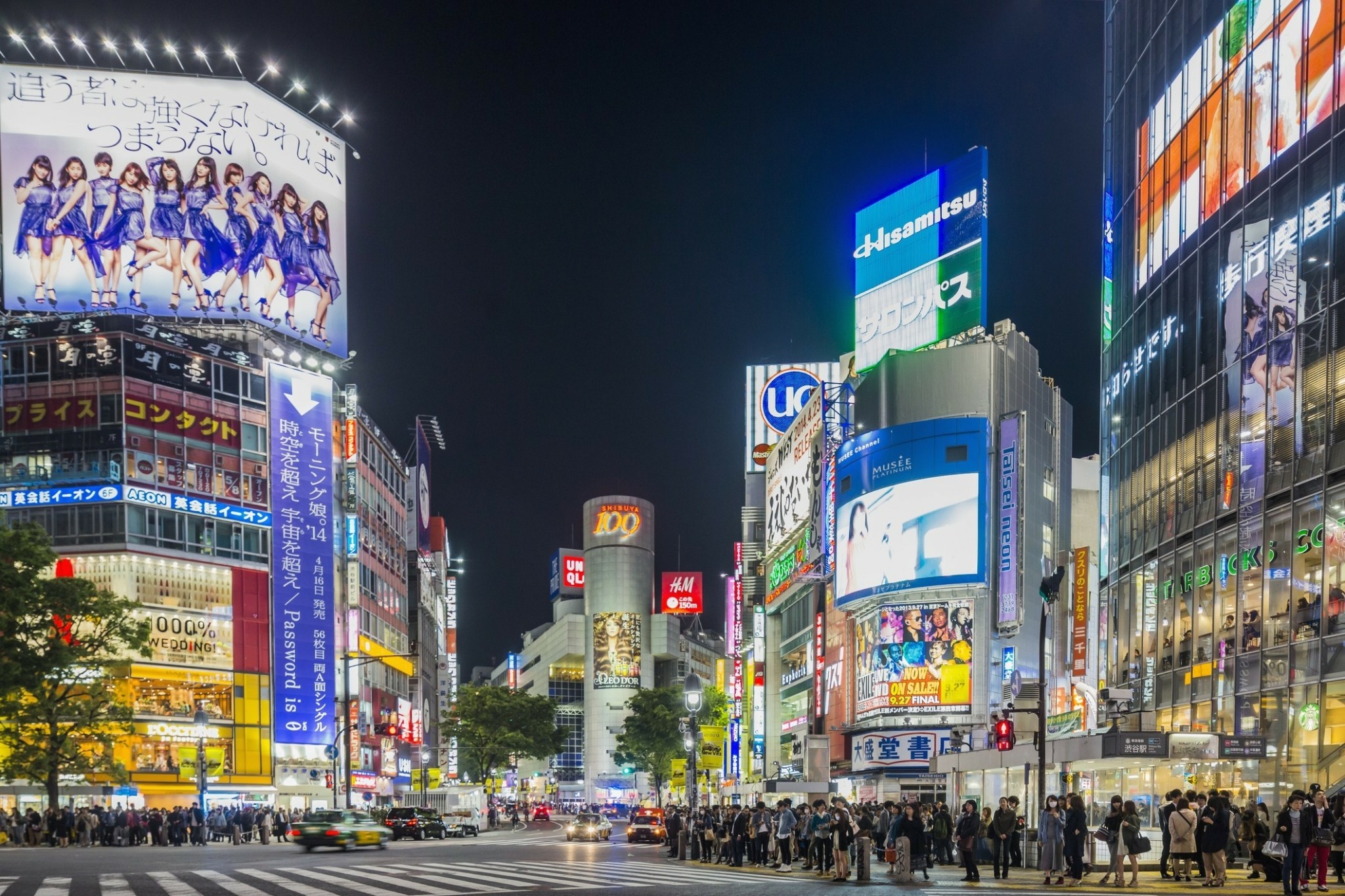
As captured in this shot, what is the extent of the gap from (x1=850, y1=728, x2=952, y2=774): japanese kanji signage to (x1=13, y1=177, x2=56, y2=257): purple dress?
51707 mm

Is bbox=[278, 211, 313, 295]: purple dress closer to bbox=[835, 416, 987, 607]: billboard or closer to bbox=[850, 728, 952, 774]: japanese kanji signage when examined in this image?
bbox=[835, 416, 987, 607]: billboard

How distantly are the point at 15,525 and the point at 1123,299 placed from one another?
53564 mm

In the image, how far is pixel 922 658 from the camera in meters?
72.6

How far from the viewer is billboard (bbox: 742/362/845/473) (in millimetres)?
114312

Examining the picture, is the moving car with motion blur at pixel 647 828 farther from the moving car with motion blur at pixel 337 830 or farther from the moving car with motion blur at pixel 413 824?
the moving car with motion blur at pixel 337 830

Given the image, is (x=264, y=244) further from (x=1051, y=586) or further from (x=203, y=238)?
(x=1051, y=586)

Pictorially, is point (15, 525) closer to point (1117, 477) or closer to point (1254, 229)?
point (1117, 477)

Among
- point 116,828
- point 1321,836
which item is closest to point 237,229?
point 116,828

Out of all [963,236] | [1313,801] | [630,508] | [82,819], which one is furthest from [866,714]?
[630,508]

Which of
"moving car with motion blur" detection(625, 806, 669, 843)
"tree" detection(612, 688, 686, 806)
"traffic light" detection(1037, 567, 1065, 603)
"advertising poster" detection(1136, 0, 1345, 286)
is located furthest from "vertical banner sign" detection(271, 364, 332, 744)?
"tree" detection(612, 688, 686, 806)

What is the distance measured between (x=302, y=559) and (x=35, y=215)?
78.8 ft

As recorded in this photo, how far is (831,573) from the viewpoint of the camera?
81.6 meters

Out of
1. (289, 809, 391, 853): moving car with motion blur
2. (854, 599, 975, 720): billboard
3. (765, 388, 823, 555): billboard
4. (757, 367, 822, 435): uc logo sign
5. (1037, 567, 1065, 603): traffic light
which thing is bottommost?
(289, 809, 391, 853): moving car with motion blur

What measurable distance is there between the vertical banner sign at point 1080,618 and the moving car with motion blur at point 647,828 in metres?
18.4
